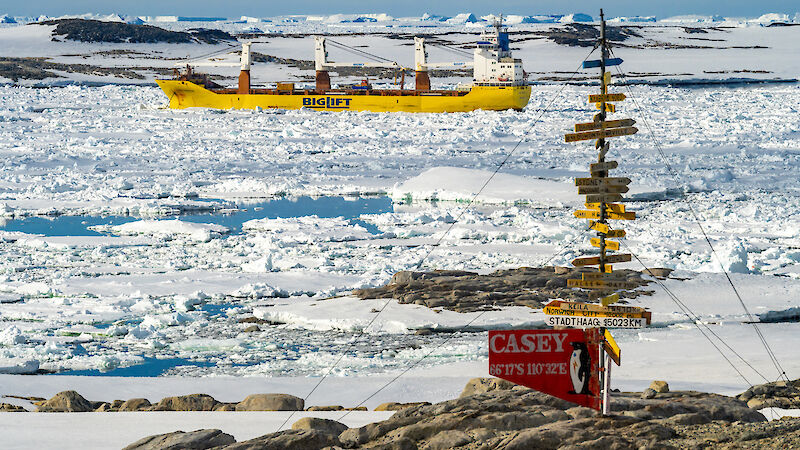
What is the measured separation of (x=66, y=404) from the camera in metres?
7.18

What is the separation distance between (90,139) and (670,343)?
2044 cm

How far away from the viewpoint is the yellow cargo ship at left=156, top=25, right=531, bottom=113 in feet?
137

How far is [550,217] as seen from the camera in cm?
1628

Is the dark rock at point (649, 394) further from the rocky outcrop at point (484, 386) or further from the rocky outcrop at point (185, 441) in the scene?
the rocky outcrop at point (185, 441)

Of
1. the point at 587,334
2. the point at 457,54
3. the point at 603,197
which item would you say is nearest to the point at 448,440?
the point at 587,334

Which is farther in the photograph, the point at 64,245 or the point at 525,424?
the point at 64,245

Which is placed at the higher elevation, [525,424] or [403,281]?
[525,424]

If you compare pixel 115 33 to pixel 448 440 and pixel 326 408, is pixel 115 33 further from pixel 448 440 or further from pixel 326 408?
pixel 448 440

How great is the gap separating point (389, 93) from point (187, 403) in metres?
37.3

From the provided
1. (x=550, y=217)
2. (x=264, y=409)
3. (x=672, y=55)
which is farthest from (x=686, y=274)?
(x=672, y=55)

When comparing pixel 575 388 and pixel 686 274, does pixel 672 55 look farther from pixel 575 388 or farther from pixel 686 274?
pixel 575 388

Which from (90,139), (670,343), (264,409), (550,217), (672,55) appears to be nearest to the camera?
(264,409)

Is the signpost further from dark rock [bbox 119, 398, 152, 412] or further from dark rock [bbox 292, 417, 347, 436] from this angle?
dark rock [bbox 119, 398, 152, 412]

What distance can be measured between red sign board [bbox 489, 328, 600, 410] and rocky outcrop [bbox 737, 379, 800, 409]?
1549 millimetres
